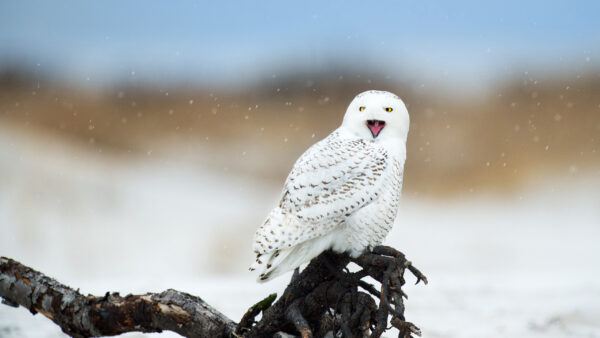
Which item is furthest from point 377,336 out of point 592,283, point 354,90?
point 354,90

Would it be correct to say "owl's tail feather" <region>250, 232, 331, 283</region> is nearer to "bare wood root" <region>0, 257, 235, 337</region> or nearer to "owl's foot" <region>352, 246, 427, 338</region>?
"owl's foot" <region>352, 246, 427, 338</region>

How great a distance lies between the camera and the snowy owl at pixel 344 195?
116cm

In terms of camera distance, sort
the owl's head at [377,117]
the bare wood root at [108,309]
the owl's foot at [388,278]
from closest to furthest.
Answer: the owl's foot at [388,278] < the owl's head at [377,117] < the bare wood root at [108,309]

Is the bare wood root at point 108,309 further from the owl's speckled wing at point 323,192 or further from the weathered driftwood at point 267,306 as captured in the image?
the owl's speckled wing at point 323,192

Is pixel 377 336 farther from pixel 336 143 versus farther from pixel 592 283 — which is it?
pixel 592 283

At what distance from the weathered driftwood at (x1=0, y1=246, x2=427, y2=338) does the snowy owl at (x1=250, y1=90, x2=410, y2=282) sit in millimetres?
69

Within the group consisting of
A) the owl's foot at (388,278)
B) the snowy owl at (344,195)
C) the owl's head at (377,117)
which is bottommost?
the owl's foot at (388,278)

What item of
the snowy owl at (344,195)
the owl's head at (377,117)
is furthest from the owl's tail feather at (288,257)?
the owl's head at (377,117)

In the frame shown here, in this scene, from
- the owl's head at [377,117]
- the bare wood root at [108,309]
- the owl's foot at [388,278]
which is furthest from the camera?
the bare wood root at [108,309]

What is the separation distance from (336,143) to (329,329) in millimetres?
394

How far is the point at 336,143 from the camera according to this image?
124 centimetres

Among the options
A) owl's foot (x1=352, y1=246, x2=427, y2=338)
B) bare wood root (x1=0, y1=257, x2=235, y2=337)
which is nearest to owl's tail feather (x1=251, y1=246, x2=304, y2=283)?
owl's foot (x1=352, y1=246, x2=427, y2=338)

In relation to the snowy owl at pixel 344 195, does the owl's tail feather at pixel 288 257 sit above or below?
below

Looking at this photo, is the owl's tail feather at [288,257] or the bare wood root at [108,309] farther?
the bare wood root at [108,309]
